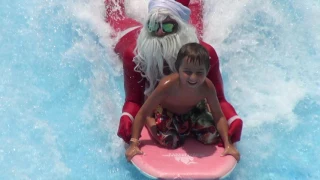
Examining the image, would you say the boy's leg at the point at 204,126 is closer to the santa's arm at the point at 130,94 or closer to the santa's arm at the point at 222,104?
the santa's arm at the point at 222,104

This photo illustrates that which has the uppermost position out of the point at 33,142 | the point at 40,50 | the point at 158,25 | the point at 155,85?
the point at 158,25

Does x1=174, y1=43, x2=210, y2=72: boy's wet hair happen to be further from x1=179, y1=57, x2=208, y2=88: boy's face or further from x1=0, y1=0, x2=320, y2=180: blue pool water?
x1=0, y1=0, x2=320, y2=180: blue pool water

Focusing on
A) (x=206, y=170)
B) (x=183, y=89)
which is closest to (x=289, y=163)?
(x=206, y=170)

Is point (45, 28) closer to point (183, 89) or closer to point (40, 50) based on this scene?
point (40, 50)

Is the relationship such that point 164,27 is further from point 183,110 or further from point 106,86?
point 106,86

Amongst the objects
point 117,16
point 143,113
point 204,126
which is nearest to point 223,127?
point 204,126

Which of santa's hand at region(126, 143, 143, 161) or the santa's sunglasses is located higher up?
the santa's sunglasses

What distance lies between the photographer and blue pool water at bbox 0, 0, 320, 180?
8.10 ft

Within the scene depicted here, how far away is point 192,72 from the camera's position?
76.1 inches

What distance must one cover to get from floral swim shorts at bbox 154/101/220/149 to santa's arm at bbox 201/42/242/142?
0.27 ft

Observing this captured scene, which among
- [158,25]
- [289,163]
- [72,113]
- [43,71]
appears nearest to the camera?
[158,25]

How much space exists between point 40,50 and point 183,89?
1388 millimetres

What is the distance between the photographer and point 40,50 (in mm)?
3107

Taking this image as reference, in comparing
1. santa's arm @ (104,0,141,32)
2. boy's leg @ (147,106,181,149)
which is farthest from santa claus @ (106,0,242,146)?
santa's arm @ (104,0,141,32)
